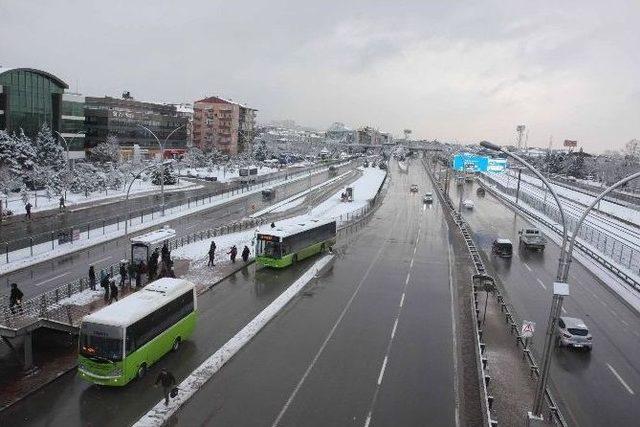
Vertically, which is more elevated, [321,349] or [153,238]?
[153,238]

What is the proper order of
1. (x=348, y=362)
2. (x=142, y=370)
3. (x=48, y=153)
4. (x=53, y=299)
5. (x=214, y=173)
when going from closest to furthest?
(x=142, y=370) < (x=348, y=362) < (x=53, y=299) < (x=48, y=153) < (x=214, y=173)

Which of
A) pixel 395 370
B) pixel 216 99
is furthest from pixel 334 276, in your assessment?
pixel 216 99

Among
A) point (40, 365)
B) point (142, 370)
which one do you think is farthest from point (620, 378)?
point (40, 365)

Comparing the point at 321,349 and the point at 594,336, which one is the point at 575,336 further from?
the point at 321,349

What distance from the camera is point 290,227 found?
34.3m

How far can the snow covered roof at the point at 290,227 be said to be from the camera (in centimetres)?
3270

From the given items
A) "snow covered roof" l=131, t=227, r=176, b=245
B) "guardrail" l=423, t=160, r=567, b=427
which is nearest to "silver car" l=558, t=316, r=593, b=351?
"guardrail" l=423, t=160, r=567, b=427

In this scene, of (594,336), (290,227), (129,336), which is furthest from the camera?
(290,227)

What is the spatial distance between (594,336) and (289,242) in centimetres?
1742

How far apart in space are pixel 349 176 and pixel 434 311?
9273 centimetres

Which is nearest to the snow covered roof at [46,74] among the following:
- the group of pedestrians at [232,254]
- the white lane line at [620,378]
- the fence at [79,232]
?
the fence at [79,232]

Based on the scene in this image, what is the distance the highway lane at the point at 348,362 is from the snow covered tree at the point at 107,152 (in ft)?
211

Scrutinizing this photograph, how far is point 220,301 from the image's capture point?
25.9m

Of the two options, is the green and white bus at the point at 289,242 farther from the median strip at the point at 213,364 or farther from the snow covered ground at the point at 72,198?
the snow covered ground at the point at 72,198
